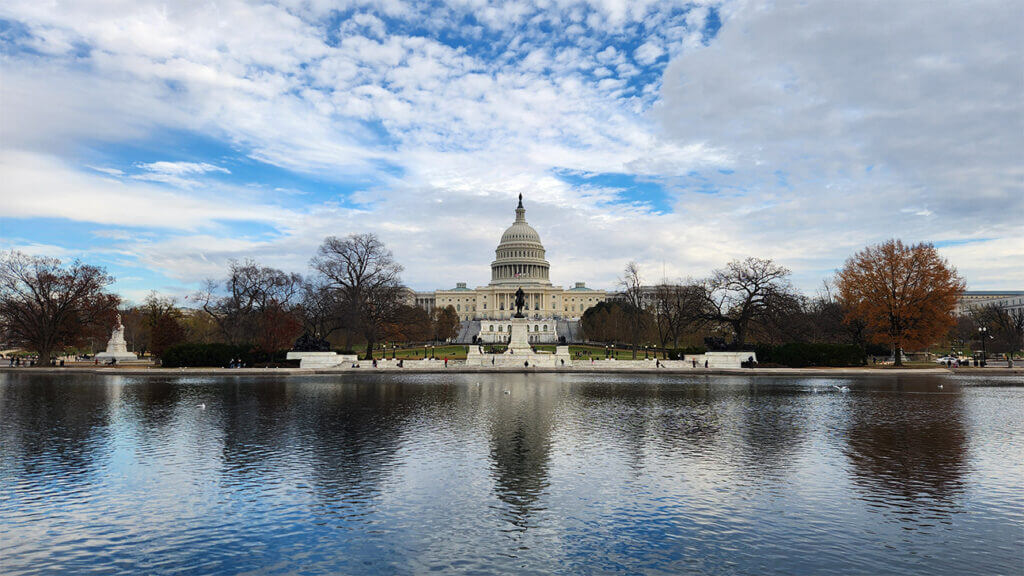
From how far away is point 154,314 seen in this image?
67.4m

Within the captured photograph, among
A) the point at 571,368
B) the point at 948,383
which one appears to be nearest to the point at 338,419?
the point at 571,368

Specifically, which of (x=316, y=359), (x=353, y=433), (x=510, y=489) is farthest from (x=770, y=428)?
(x=316, y=359)

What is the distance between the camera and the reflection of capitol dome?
169 m

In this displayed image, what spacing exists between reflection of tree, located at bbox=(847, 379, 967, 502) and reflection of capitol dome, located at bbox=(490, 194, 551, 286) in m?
142

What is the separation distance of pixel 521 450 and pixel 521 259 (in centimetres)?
15194

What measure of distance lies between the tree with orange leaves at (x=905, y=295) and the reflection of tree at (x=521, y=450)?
3892 centimetres

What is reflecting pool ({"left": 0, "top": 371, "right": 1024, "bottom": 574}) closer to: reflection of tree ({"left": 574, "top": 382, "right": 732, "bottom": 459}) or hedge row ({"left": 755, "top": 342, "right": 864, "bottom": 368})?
reflection of tree ({"left": 574, "top": 382, "right": 732, "bottom": 459})

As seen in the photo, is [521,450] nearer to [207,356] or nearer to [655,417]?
[655,417]

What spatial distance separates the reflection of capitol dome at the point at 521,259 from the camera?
169375mm

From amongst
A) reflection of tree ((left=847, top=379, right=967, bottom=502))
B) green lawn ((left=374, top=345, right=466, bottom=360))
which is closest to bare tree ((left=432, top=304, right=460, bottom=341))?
green lawn ((left=374, top=345, right=466, bottom=360))

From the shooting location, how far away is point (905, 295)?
2156 inches

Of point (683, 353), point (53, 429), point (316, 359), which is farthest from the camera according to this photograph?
point (683, 353)

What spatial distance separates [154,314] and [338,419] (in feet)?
178

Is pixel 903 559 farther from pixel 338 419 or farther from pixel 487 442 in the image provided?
pixel 338 419
